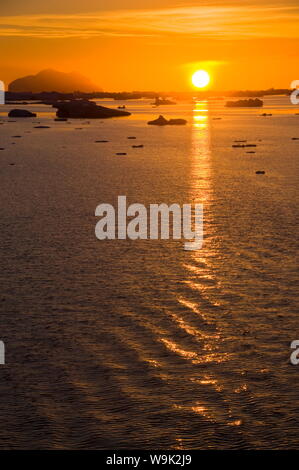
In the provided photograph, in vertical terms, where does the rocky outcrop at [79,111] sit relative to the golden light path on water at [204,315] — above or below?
above

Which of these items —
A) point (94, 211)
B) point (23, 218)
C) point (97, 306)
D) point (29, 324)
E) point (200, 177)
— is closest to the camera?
point (29, 324)

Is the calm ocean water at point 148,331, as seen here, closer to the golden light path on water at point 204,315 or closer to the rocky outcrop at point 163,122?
the golden light path on water at point 204,315

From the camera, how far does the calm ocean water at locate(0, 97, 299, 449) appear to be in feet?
26.6

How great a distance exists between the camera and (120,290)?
43.5 feet

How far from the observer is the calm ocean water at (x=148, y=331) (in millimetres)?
8102

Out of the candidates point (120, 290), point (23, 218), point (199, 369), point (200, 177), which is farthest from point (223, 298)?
point (200, 177)

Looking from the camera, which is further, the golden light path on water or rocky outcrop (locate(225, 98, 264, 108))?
rocky outcrop (locate(225, 98, 264, 108))

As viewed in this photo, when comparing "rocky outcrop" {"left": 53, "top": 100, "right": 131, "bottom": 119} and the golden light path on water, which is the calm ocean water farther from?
"rocky outcrop" {"left": 53, "top": 100, "right": 131, "bottom": 119}

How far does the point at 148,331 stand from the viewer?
10.9 meters

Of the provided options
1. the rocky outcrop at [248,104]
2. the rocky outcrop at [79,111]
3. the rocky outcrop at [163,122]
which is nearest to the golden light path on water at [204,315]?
the rocky outcrop at [163,122]

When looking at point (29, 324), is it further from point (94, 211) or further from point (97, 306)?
point (94, 211)

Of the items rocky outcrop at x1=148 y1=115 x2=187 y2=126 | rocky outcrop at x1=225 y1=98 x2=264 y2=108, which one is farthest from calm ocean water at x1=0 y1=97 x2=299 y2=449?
rocky outcrop at x1=225 y1=98 x2=264 y2=108

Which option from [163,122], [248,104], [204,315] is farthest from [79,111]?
[204,315]
